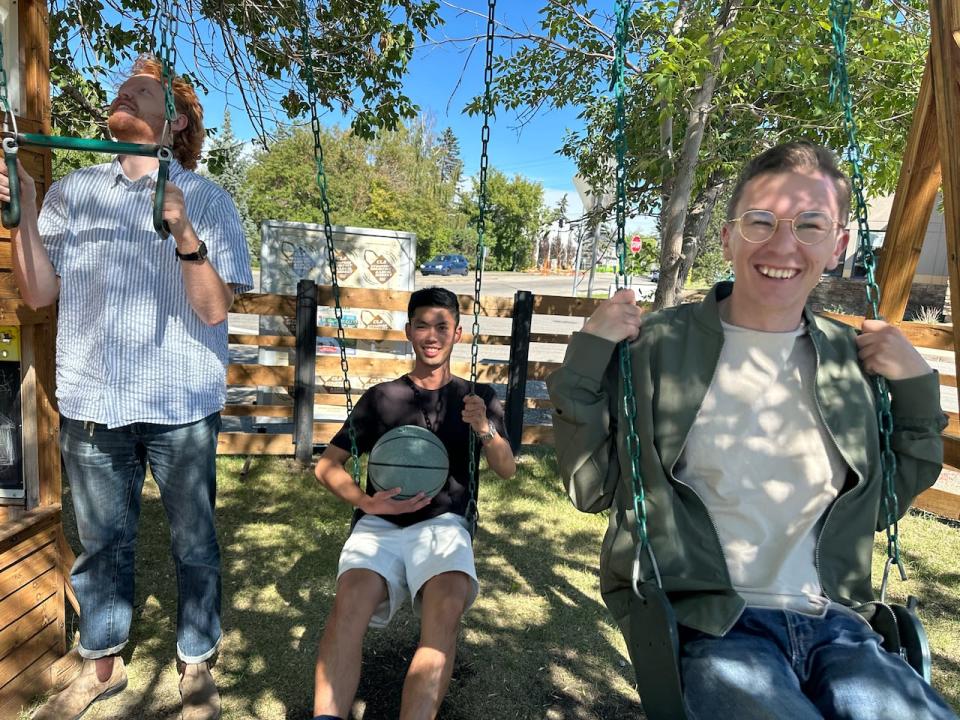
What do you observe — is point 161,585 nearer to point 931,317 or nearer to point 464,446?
point 464,446

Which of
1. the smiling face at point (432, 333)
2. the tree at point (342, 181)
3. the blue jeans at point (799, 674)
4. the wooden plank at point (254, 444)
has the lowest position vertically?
the wooden plank at point (254, 444)

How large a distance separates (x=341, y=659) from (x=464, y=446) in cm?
85

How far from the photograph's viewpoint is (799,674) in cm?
148

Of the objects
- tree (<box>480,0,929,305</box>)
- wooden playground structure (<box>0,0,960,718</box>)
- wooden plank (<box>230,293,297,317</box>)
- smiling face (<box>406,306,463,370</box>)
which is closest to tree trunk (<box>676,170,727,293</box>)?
tree (<box>480,0,929,305</box>)

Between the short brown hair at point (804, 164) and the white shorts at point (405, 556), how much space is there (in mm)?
1360

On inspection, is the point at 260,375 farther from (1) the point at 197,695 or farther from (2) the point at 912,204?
→ (2) the point at 912,204

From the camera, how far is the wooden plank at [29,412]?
95.3 inches

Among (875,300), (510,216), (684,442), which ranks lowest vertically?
(684,442)

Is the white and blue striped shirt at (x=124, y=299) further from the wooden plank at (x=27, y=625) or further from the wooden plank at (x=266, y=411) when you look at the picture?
the wooden plank at (x=266, y=411)

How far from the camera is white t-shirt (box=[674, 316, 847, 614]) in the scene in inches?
61.2

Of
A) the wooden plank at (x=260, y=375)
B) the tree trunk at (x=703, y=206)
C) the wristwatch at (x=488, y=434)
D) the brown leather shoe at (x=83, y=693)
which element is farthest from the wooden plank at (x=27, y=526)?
the tree trunk at (x=703, y=206)

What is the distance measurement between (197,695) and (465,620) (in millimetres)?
1261

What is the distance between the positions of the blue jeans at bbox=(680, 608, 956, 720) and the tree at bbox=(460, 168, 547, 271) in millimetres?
42247

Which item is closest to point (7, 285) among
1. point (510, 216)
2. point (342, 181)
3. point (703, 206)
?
point (703, 206)
